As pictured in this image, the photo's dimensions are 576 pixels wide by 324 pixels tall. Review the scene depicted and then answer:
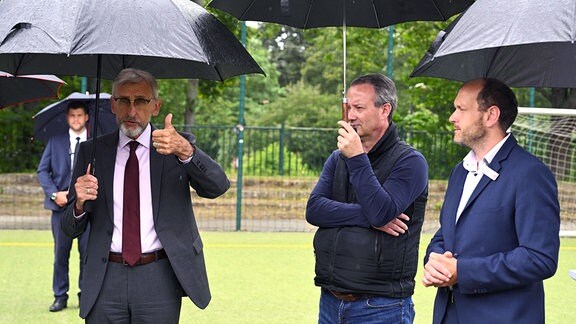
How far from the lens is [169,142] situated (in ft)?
14.1

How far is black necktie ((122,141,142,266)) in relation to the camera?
4.57 m

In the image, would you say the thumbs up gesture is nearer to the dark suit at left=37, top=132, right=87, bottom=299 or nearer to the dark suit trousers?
the dark suit trousers

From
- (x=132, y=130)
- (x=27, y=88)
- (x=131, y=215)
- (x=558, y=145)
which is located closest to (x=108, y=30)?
(x=132, y=130)

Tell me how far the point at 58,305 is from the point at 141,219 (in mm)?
4058

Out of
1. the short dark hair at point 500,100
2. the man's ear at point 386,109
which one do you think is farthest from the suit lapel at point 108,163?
the short dark hair at point 500,100

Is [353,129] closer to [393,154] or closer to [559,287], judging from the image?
[393,154]

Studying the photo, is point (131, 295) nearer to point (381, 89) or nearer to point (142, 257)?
point (142, 257)

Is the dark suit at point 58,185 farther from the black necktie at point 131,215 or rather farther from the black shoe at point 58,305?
the black necktie at point 131,215

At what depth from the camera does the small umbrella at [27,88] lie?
6309mm

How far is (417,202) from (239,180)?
10376mm

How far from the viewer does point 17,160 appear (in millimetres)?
16656

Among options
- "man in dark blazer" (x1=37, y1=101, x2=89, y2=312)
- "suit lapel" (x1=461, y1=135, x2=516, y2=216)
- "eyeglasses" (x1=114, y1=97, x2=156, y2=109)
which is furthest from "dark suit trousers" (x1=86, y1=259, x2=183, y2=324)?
"man in dark blazer" (x1=37, y1=101, x2=89, y2=312)

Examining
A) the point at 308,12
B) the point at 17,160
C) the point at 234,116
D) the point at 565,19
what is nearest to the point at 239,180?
the point at 17,160

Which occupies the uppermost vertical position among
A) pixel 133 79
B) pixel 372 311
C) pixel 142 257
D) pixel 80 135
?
pixel 133 79
